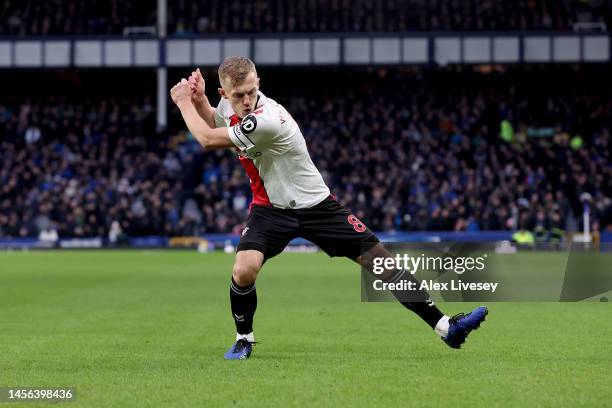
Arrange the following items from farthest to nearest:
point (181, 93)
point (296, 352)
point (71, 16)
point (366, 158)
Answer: point (71, 16) < point (366, 158) < point (296, 352) < point (181, 93)

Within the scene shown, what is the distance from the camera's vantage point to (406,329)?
1176 cm

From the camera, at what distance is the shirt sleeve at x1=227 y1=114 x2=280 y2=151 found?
324 inches

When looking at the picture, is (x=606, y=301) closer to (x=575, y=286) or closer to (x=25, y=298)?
(x=575, y=286)

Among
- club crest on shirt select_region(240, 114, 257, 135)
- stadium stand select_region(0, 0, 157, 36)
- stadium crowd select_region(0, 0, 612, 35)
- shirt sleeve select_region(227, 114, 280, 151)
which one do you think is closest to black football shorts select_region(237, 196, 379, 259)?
shirt sleeve select_region(227, 114, 280, 151)

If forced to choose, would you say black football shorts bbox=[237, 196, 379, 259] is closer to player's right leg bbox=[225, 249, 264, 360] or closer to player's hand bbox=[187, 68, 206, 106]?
player's right leg bbox=[225, 249, 264, 360]

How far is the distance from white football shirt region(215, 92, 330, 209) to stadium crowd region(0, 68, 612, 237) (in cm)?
3114

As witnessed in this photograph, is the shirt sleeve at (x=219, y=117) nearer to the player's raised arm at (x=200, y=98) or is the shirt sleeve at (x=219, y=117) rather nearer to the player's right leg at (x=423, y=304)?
the player's raised arm at (x=200, y=98)

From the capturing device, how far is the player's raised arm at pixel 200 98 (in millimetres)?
8719

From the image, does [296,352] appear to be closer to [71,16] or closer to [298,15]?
[298,15]

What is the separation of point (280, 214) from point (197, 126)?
1.06m

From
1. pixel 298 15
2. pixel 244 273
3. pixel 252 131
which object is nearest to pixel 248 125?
pixel 252 131

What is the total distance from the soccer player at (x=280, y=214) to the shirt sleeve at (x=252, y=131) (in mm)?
97

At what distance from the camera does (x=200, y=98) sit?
886 centimetres

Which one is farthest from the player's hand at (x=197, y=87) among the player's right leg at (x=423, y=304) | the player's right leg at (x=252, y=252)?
the player's right leg at (x=423, y=304)
